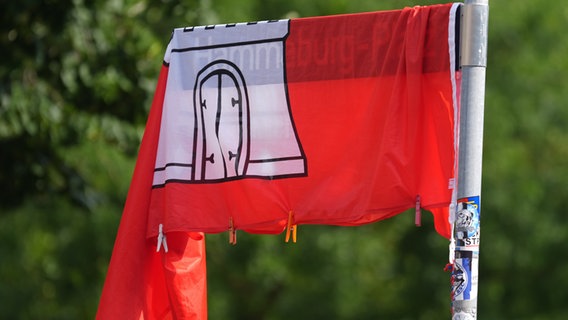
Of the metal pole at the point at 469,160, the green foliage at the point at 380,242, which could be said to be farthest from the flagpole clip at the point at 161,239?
the green foliage at the point at 380,242

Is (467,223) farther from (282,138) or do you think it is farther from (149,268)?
(149,268)

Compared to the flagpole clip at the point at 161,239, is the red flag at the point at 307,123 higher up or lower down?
higher up

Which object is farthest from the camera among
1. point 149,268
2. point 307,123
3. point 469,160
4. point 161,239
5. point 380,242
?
point 380,242

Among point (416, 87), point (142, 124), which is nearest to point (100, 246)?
point (142, 124)

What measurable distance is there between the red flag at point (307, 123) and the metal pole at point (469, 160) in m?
0.23

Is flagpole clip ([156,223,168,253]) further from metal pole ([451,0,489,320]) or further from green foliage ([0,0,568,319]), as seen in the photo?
green foliage ([0,0,568,319])

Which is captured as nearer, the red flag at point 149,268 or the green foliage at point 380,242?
the red flag at point 149,268

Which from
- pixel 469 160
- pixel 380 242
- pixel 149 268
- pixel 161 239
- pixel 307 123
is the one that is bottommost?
pixel 380 242

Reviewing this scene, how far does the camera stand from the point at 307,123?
4.39 meters

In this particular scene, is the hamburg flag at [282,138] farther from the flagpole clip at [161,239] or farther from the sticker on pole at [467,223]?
the sticker on pole at [467,223]

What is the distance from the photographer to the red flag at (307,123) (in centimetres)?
409

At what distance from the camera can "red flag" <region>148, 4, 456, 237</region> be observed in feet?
13.4

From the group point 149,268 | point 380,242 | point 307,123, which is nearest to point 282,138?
point 307,123

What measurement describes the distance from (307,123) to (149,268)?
883mm
